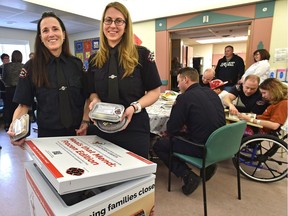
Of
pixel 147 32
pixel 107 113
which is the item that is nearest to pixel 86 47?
pixel 147 32

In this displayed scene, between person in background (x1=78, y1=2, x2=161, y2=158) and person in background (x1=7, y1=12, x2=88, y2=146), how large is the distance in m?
0.15

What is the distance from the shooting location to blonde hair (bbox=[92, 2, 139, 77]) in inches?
41.5

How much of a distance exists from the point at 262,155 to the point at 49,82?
2025 mm

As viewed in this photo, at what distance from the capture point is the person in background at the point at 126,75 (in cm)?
104

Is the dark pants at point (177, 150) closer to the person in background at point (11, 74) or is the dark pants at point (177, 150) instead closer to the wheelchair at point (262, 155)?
the wheelchair at point (262, 155)

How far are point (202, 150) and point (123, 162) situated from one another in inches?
37.6

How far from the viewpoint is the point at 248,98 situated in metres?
2.41

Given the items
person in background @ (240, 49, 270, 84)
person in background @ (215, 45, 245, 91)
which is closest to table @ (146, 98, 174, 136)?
person in background @ (240, 49, 270, 84)

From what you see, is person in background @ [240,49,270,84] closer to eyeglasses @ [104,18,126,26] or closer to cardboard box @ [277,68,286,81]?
cardboard box @ [277,68,286,81]

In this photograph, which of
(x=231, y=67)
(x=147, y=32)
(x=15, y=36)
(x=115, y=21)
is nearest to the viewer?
(x=115, y=21)

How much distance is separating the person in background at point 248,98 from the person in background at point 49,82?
67.1 inches

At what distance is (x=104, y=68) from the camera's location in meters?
1.08

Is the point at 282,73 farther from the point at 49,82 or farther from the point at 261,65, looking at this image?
the point at 49,82

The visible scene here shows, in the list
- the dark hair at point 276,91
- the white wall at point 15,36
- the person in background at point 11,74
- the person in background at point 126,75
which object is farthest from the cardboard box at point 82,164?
A: the white wall at point 15,36
